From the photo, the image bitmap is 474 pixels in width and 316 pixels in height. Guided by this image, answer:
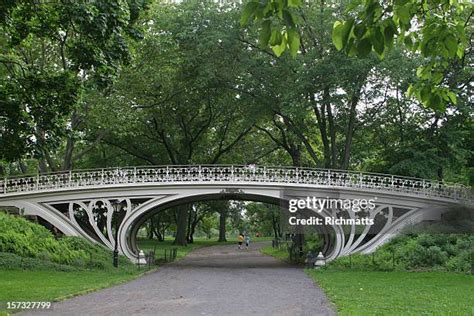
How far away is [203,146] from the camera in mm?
38531

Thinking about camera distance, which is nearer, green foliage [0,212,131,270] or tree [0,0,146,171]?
tree [0,0,146,171]

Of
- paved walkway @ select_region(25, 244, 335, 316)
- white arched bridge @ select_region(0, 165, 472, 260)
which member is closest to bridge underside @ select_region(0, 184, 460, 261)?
white arched bridge @ select_region(0, 165, 472, 260)

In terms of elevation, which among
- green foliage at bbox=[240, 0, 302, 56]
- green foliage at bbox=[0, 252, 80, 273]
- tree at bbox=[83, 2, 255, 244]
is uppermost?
tree at bbox=[83, 2, 255, 244]

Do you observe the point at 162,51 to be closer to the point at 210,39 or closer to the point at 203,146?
the point at 210,39

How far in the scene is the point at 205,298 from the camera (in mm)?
12008

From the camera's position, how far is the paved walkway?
9891 millimetres

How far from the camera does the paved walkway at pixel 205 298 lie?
989cm

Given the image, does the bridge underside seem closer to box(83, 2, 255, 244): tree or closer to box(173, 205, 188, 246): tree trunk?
box(83, 2, 255, 244): tree

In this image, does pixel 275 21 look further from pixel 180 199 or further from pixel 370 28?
pixel 180 199

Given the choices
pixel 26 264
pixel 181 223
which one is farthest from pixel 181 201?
pixel 181 223

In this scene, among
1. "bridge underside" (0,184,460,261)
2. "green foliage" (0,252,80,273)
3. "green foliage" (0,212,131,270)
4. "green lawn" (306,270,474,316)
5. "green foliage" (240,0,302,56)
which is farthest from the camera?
"bridge underside" (0,184,460,261)

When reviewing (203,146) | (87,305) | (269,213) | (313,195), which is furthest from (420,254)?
(269,213)

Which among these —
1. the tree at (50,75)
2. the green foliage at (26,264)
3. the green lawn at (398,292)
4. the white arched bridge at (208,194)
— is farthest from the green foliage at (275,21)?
the white arched bridge at (208,194)

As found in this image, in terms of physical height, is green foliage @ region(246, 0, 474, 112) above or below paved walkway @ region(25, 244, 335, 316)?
above
